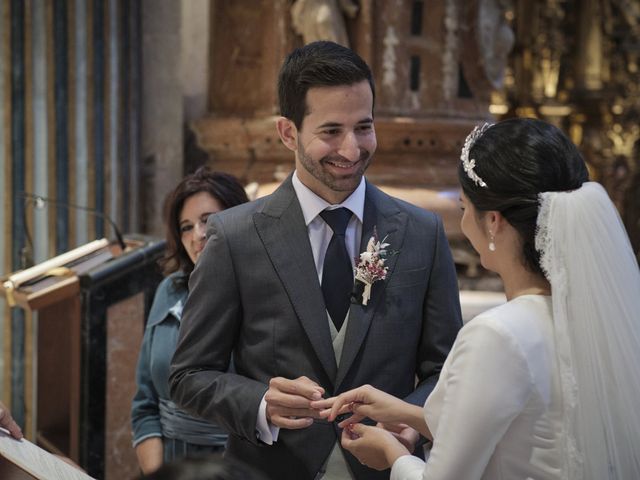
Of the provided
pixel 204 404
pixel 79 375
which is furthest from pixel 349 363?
pixel 79 375

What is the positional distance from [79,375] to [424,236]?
219cm

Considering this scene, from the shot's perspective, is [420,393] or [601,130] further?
[601,130]

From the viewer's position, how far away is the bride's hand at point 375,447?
2.22 metres

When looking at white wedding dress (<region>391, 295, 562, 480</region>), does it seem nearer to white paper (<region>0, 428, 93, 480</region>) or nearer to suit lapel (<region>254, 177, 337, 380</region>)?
suit lapel (<region>254, 177, 337, 380</region>)

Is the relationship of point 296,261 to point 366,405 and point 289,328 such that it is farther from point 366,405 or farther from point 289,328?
point 366,405

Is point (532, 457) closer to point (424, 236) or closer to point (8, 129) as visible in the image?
point (424, 236)

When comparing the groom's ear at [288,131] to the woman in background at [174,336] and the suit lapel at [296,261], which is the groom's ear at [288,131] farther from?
the woman in background at [174,336]

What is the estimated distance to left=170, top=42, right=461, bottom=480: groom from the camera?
243cm

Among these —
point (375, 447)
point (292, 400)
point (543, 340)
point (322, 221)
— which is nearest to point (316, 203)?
point (322, 221)

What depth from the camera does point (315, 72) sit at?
2486mm

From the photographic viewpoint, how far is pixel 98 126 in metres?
6.39

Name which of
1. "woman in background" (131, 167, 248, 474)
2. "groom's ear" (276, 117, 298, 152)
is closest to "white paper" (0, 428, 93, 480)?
"groom's ear" (276, 117, 298, 152)

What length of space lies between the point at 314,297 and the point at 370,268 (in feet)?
0.49

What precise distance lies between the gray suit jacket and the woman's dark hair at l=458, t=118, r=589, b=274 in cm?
47
